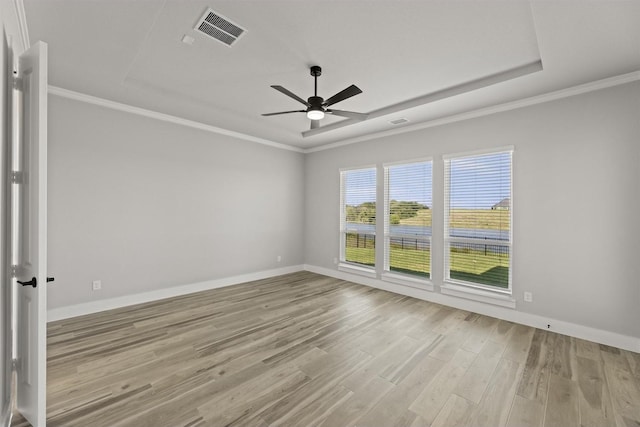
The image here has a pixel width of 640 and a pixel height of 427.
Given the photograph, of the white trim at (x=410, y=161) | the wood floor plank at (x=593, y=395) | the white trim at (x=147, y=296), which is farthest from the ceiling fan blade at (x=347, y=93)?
the white trim at (x=147, y=296)

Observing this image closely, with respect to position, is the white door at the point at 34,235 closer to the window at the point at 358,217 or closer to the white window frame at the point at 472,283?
the white window frame at the point at 472,283

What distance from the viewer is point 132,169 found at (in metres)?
4.14

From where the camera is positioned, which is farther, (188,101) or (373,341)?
(188,101)

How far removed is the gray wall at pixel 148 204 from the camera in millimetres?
3609

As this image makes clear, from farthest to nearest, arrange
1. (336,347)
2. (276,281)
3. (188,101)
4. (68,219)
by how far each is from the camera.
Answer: (276,281) → (188,101) → (68,219) → (336,347)

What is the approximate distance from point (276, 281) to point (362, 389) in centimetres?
356

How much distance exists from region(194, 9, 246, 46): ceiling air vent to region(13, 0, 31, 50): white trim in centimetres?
117

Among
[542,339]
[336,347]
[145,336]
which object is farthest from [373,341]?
[145,336]

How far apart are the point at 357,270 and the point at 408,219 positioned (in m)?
1.48

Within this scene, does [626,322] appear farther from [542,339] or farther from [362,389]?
[362,389]

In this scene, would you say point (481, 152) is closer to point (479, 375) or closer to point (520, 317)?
point (520, 317)

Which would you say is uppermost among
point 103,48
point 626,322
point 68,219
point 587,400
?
point 103,48

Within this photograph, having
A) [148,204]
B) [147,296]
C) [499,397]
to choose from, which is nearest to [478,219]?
[499,397]

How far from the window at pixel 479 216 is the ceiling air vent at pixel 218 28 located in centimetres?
344
